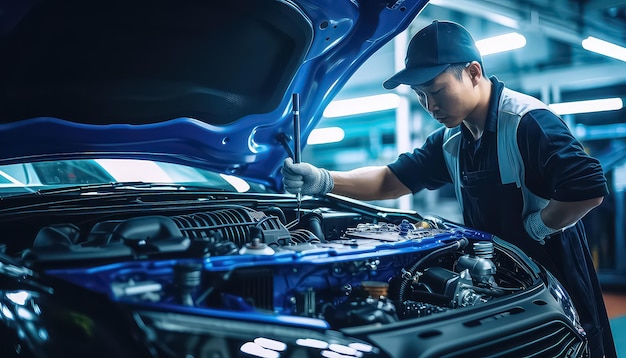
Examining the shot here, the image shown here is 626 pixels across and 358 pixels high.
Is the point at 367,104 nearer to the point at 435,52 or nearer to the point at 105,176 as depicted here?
the point at 435,52

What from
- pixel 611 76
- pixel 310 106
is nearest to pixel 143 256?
pixel 310 106

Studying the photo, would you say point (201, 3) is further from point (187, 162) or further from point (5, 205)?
point (5, 205)

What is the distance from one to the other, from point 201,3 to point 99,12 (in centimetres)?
32

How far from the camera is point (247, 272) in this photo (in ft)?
3.89

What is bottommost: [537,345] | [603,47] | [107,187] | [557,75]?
[537,345]

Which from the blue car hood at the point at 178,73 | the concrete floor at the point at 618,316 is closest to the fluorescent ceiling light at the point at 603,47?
the concrete floor at the point at 618,316

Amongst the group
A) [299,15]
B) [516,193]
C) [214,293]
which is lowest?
[214,293]

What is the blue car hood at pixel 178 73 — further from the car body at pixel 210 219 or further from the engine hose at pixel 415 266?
the engine hose at pixel 415 266

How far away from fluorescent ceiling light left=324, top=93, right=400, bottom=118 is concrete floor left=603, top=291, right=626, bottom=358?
10.8 ft

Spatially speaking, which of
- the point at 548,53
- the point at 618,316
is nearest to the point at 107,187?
the point at 618,316

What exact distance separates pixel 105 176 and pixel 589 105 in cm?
662

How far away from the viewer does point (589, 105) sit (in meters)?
6.74

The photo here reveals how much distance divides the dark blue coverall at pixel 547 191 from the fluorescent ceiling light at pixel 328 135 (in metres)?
8.02

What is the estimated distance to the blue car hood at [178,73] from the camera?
1607 mm
